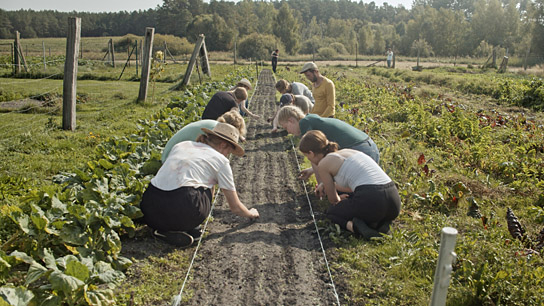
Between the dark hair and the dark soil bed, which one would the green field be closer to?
the dark soil bed

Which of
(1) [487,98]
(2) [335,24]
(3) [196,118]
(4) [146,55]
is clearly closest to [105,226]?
(3) [196,118]

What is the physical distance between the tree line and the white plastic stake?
98.7ft

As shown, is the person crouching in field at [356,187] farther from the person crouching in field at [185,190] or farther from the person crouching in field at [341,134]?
the person crouching in field at [185,190]

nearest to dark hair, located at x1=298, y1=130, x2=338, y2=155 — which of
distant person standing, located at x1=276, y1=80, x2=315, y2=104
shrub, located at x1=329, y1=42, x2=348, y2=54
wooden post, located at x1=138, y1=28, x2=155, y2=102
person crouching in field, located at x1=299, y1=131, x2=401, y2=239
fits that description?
person crouching in field, located at x1=299, y1=131, x2=401, y2=239

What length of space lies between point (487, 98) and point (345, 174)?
Result: 12.9 meters

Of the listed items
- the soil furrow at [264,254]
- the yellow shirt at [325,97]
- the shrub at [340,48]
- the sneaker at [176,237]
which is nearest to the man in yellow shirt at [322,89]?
the yellow shirt at [325,97]

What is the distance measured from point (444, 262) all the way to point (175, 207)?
2.36m

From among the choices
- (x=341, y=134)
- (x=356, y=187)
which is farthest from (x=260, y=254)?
(x=341, y=134)

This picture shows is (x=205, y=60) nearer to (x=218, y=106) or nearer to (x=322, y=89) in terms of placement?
(x=218, y=106)

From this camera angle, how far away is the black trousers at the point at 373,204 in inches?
159

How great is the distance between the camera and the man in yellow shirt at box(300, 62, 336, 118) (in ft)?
23.0

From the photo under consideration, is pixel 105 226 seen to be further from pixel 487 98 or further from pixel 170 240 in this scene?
pixel 487 98

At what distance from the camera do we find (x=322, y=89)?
7.12 metres

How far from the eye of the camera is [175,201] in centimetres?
376
